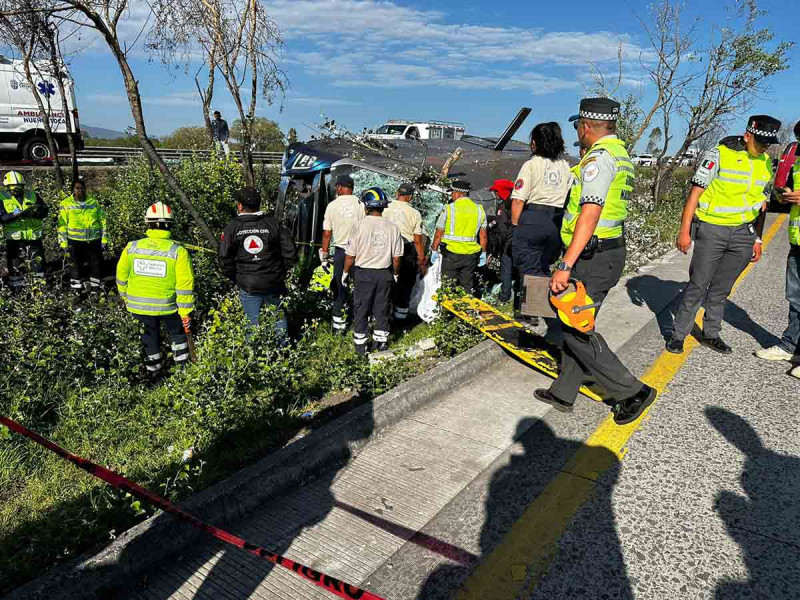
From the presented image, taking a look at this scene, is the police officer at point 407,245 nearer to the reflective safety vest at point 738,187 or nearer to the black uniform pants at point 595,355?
the black uniform pants at point 595,355

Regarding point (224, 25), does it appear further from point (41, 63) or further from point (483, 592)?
point (483, 592)

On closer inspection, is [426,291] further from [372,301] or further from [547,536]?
[547,536]

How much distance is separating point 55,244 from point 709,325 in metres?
11.1

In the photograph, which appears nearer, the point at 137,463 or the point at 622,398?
the point at 137,463

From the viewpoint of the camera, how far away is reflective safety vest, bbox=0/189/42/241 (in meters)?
7.80

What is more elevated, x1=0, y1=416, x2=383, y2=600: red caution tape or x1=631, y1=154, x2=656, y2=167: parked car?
x1=631, y1=154, x2=656, y2=167: parked car

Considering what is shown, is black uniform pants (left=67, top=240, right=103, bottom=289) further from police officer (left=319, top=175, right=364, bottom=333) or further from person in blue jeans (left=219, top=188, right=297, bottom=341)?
person in blue jeans (left=219, top=188, right=297, bottom=341)

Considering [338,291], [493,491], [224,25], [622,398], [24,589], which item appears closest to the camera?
[24,589]

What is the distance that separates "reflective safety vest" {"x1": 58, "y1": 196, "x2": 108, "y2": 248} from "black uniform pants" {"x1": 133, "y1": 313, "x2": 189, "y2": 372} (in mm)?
4480

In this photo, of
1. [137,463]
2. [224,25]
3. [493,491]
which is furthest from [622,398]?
[224,25]

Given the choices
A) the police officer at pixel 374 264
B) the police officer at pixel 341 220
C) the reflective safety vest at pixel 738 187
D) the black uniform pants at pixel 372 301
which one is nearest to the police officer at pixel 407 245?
the police officer at pixel 341 220

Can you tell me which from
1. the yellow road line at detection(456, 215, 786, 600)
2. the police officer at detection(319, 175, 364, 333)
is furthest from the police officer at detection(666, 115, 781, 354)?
the police officer at detection(319, 175, 364, 333)

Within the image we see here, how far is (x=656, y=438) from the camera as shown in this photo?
11.4ft

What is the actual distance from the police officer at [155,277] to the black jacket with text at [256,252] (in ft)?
1.30
